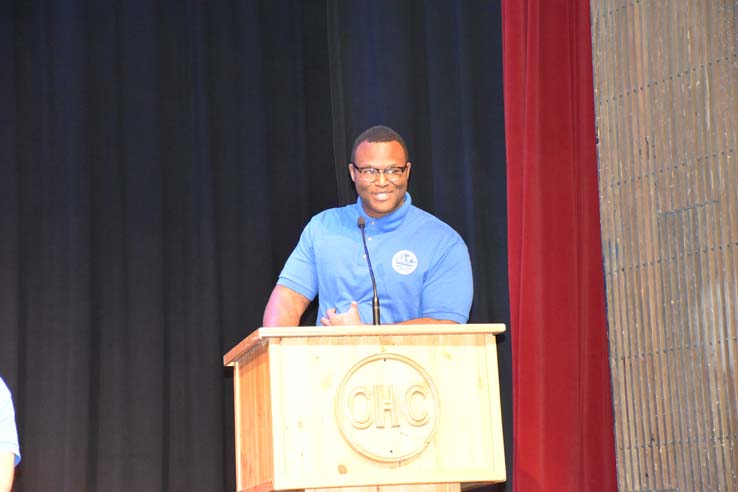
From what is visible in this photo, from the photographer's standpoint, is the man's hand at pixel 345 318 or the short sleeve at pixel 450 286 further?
the short sleeve at pixel 450 286

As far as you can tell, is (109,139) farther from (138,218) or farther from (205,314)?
(205,314)

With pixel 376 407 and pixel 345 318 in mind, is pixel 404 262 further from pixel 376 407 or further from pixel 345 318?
pixel 376 407

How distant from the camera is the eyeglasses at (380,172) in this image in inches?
150

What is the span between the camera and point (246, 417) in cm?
304

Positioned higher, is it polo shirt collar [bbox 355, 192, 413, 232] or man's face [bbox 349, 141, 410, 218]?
man's face [bbox 349, 141, 410, 218]

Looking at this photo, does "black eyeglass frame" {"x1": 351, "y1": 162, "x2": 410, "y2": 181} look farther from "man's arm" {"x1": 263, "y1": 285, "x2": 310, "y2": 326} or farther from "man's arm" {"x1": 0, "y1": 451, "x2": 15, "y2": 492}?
"man's arm" {"x1": 0, "y1": 451, "x2": 15, "y2": 492}

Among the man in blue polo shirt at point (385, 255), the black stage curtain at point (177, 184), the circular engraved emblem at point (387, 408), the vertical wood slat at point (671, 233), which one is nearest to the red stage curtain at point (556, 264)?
the vertical wood slat at point (671, 233)

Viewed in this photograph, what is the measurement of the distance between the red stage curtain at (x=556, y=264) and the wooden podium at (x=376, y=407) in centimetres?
66

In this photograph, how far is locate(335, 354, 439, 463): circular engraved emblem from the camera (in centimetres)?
271

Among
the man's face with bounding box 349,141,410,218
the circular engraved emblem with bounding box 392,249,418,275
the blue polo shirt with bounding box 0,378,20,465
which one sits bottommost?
the blue polo shirt with bounding box 0,378,20,465

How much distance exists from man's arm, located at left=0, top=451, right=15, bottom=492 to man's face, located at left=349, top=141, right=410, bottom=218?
154 cm

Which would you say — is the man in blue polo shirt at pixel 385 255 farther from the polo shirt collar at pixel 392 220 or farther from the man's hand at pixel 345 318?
the man's hand at pixel 345 318

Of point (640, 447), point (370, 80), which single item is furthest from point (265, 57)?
point (640, 447)

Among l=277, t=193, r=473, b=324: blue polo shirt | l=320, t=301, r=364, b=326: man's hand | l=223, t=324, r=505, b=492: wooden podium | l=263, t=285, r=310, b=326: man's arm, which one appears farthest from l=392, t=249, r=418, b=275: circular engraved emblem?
l=223, t=324, r=505, b=492: wooden podium
